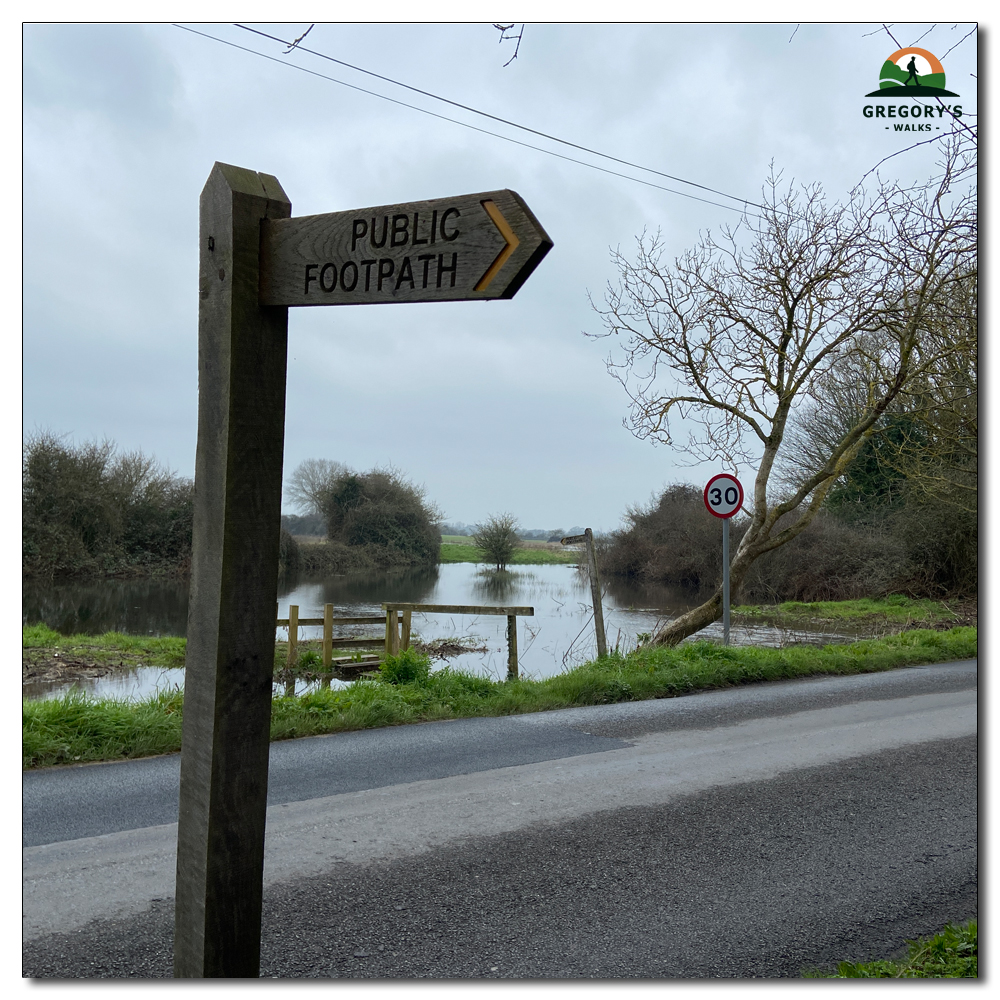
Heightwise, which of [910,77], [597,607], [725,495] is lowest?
[597,607]

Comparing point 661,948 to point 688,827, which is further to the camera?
point 688,827

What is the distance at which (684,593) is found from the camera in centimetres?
2925

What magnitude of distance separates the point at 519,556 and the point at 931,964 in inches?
1153

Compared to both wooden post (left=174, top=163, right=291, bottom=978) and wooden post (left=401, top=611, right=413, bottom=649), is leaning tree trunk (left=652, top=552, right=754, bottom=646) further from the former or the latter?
wooden post (left=174, top=163, right=291, bottom=978)

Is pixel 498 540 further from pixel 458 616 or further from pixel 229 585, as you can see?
pixel 229 585

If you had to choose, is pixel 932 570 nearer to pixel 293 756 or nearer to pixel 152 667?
pixel 152 667

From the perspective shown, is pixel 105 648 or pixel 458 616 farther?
pixel 458 616

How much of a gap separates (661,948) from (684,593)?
1057 inches

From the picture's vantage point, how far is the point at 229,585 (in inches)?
84.0

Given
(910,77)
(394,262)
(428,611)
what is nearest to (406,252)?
(394,262)

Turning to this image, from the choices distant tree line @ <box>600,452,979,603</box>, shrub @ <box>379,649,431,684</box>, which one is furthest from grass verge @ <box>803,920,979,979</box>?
distant tree line @ <box>600,452,979,603</box>

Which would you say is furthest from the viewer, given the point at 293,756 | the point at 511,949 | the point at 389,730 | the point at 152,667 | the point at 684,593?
the point at 684,593

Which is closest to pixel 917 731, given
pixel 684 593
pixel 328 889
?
pixel 328 889

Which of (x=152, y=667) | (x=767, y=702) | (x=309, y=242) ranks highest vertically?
(x=309, y=242)
